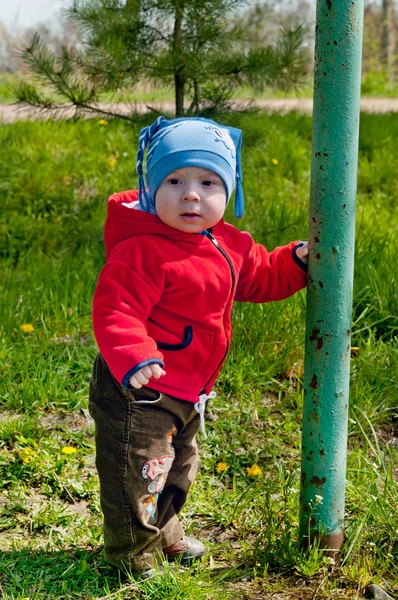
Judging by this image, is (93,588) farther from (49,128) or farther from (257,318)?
(49,128)

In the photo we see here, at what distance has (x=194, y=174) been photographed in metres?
1.97

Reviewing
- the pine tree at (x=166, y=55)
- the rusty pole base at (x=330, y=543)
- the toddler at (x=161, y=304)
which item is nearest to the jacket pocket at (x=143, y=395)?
the toddler at (x=161, y=304)

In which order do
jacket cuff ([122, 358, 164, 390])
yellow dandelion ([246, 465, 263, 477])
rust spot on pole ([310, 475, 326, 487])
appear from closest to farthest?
jacket cuff ([122, 358, 164, 390]), rust spot on pole ([310, 475, 326, 487]), yellow dandelion ([246, 465, 263, 477])

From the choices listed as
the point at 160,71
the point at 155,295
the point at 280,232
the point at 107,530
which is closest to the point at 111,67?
the point at 160,71

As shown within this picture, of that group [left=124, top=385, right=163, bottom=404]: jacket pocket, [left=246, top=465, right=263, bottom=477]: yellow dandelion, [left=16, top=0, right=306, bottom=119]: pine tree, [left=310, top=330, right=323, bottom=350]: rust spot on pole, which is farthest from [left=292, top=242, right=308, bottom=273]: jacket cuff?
[left=16, top=0, right=306, bottom=119]: pine tree

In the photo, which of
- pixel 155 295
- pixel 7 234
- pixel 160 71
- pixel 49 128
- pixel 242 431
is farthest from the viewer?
pixel 49 128

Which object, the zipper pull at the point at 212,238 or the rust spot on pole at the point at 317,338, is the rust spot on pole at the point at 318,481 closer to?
the rust spot on pole at the point at 317,338

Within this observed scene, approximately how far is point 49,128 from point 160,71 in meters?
2.45

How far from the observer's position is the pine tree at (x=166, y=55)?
3764 millimetres

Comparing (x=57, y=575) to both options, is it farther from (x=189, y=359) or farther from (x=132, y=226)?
(x=132, y=226)

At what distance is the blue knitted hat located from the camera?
195 cm

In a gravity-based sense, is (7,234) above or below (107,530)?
above

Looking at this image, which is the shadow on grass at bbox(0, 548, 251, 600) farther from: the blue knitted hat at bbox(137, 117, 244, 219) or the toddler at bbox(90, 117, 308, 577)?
the blue knitted hat at bbox(137, 117, 244, 219)

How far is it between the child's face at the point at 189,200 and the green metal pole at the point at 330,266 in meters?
0.26
